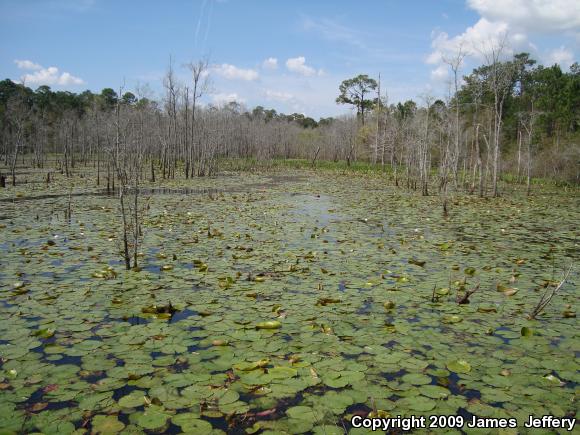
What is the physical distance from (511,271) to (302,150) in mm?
48090

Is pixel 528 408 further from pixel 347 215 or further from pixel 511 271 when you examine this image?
pixel 347 215

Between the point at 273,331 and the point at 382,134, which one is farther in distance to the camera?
the point at 382,134

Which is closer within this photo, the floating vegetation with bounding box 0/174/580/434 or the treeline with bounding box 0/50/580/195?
the floating vegetation with bounding box 0/174/580/434

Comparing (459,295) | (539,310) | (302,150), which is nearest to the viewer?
(539,310)

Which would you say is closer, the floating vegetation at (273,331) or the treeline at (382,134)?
the floating vegetation at (273,331)

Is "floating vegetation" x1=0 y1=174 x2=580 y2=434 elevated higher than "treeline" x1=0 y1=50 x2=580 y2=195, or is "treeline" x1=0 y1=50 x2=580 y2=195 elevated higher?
"treeline" x1=0 y1=50 x2=580 y2=195

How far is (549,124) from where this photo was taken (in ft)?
99.6

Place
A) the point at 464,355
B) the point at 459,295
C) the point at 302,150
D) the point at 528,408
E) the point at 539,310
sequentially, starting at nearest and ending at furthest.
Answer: the point at 528,408
the point at 464,355
the point at 539,310
the point at 459,295
the point at 302,150

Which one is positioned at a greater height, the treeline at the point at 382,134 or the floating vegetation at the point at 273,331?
the treeline at the point at 382,134

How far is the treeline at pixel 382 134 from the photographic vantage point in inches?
729

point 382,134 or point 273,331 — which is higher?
point 382,134

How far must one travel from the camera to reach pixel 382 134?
36.9 m

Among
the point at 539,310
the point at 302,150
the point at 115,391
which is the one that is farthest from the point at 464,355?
the point at 302,150

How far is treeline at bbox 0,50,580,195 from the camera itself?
60.7 feet
